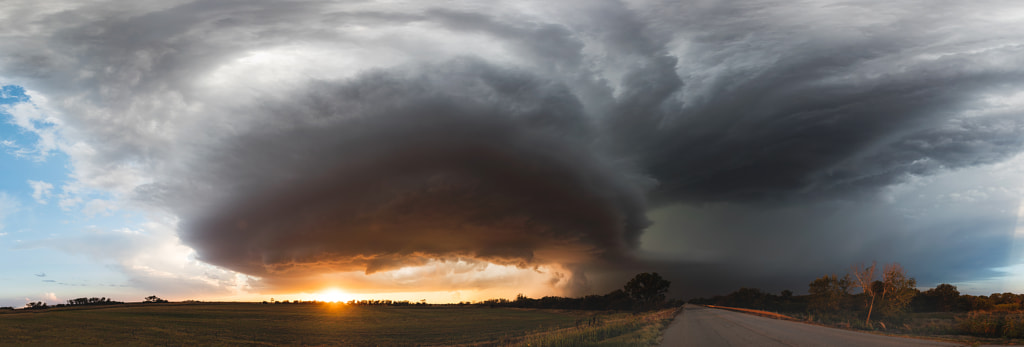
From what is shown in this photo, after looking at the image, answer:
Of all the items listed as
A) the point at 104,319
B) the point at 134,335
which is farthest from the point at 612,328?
the point at 104,319

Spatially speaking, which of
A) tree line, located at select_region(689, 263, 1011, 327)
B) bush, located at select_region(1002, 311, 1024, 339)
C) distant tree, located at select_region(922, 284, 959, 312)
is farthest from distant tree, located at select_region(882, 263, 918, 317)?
distant tree, located at select_region(922, 284, 959, 312)

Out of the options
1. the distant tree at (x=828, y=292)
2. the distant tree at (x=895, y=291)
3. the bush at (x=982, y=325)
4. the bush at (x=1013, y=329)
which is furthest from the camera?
the distant tree at (x=828, y=292)

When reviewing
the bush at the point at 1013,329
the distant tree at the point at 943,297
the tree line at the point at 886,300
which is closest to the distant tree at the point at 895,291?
the tree line at the point at 886,300

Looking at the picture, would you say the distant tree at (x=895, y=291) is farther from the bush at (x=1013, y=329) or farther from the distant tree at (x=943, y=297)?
the distant tree at (x=943, y=297)

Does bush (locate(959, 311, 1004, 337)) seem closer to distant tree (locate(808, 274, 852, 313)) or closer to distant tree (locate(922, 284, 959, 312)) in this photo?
distant tree (locate(808, 274, 852, 313))

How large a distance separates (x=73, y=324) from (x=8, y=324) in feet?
21.3

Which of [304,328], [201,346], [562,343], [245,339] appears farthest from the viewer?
[304,328]

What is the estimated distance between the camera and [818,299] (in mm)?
81500

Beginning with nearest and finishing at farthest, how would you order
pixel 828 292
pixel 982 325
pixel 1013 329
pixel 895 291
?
pixel 1013 329, pixel 982 325, pixel 895 291, pixel 828 292

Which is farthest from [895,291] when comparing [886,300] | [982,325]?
[982,325]

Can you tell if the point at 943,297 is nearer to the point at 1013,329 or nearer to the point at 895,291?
the point at 895,291

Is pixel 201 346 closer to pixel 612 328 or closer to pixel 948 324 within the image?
pixel 612 328

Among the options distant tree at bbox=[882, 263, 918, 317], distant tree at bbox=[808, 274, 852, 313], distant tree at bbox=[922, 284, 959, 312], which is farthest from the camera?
distant tree at bbox=[922, 284, 959, 312]

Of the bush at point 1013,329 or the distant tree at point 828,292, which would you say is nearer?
the bush at point 1013,329
